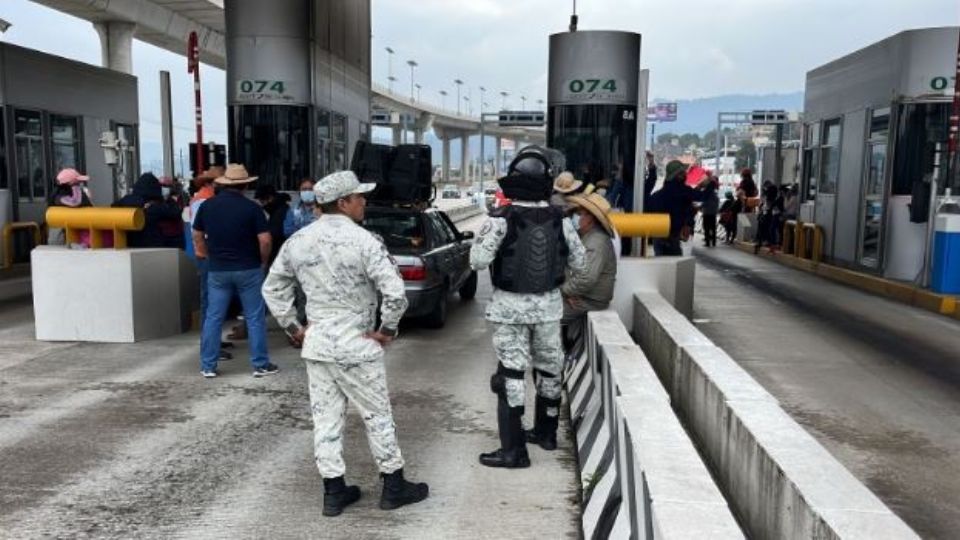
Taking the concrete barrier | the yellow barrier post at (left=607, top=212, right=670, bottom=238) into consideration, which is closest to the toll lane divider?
the concrete barrier

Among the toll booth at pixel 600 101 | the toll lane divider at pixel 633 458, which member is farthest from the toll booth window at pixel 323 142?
the toll lane divider at pixel 633 458

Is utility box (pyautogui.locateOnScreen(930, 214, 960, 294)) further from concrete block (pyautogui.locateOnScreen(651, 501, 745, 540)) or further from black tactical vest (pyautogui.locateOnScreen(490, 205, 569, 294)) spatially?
concrete block (pyautogui.locateOnScreen(651, 501, 745, 540))

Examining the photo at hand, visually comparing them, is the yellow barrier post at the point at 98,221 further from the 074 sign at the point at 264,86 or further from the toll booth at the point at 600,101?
the toll booth at the point at 600,101

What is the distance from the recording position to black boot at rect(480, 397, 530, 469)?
475 centimetres

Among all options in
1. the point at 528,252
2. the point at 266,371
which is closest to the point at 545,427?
the point at 528,252

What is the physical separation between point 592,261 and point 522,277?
56.1 inches

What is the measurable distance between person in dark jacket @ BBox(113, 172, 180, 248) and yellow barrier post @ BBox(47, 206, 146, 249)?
35 centimetres

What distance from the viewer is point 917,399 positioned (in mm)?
6566

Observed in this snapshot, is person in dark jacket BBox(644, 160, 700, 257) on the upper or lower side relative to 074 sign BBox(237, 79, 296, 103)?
lower

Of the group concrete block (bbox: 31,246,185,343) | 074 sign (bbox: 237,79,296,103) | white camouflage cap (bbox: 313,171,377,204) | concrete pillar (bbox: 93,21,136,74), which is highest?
concrete pillar (bbox: 93,21,136,74)

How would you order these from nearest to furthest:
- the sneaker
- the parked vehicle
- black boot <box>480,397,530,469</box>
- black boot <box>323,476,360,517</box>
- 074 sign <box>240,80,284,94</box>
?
black boot <box>323,476,360,517</box>
black boot <box>480,397,530,469</box>
the sneaker
the parked vehicle
074 sign <box>240,80,284,94</box>

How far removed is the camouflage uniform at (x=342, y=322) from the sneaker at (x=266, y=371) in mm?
3137

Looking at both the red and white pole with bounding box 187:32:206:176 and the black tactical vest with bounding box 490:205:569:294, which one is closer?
the black tactical vest with bounding box 490:205:569:294

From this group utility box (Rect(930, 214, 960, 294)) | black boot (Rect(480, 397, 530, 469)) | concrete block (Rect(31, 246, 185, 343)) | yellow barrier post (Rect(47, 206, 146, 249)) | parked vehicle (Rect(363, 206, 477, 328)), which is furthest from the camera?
utility box (Rect(930, 214, 960, 294))
